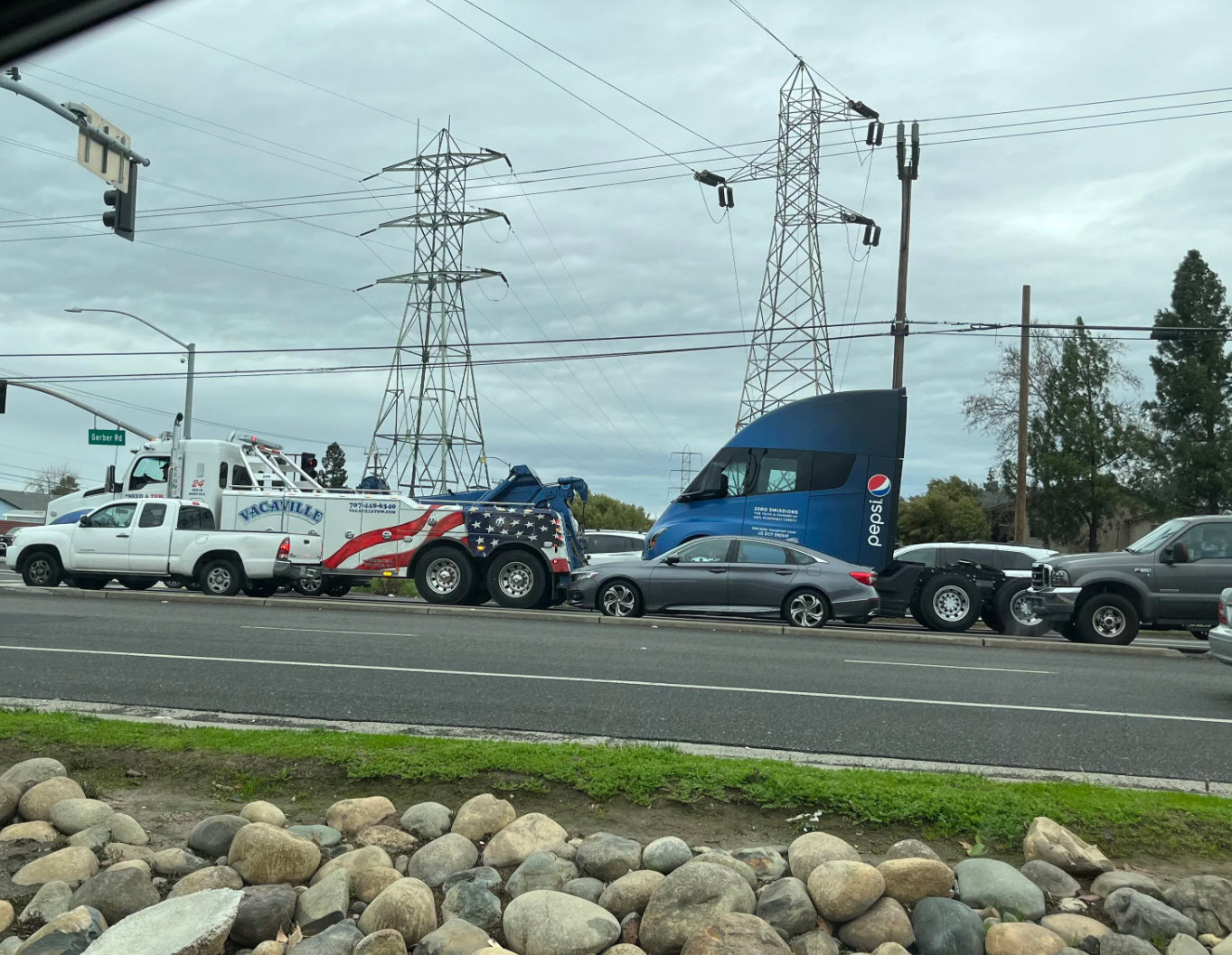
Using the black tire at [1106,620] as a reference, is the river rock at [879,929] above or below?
below

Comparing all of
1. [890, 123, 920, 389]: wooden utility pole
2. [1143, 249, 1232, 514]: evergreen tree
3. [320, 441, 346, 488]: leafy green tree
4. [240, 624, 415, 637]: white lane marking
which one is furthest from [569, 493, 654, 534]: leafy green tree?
[240, 624, 415, 637]: white lane marking

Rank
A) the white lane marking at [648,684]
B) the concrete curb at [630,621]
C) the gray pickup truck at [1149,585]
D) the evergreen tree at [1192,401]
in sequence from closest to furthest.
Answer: the white lane marking at [648,684]
the concrete curb at [630,621]
the gray pickup truck at [1149,585]
the evergreen tree at [1192,401]

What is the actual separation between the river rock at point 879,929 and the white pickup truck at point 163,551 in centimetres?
1632

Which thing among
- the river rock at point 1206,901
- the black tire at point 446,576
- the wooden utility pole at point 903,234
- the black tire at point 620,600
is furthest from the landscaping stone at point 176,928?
the wooden utility pole at point 903,234

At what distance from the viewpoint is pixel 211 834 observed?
17.8ft

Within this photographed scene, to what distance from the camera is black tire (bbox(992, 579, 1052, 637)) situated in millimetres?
18719

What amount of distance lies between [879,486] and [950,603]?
8.44 ft

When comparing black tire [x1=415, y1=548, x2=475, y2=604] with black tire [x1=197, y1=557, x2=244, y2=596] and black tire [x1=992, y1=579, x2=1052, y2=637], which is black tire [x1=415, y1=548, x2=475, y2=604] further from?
black tire [x1=992, y1=579, x2=1052, y2=637]

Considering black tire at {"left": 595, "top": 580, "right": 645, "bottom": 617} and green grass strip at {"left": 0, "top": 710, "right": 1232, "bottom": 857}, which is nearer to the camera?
green grass strip at {"left": 0, "top": 710, "right": 1232, "bottom": 857}

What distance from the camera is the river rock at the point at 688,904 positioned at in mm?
4668

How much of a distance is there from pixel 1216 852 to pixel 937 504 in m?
55.2

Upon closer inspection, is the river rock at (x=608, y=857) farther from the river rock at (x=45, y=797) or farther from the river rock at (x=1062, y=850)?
the river rock at (x=45, y=797)

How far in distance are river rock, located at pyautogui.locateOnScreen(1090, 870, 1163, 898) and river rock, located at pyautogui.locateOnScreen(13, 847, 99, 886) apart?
14.3 ft

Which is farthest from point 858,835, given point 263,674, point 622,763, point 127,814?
point 263,674
